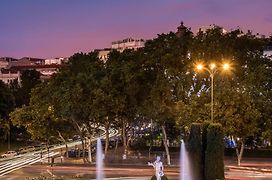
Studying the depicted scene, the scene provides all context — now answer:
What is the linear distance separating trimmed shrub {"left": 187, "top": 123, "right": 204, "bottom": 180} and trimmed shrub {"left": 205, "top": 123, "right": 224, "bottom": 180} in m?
0.68

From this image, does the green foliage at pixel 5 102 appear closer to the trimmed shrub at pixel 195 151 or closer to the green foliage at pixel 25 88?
the green foliage at pixel 25 88

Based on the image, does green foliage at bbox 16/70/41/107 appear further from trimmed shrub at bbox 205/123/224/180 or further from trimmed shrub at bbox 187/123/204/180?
trimmed shrub at bbox 205/123/224/180

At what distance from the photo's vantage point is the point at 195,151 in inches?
1372

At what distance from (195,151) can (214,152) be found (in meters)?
1.33

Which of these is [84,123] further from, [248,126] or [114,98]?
→ [248,126]

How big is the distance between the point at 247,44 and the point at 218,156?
1008 inches

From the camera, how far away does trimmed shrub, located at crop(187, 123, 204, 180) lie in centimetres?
3459

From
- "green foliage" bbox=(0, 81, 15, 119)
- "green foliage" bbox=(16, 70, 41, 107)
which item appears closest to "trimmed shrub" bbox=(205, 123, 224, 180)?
"green foliage" bbox=(0, 81, 15, 119)

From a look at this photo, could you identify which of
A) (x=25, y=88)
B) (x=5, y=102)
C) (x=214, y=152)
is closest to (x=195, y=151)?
(x=214, y=152)

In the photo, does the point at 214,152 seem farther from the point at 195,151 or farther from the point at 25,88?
the point at 25,88

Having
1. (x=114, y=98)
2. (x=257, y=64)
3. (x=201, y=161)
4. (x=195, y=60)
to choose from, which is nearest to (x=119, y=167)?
(x=114, y=98)

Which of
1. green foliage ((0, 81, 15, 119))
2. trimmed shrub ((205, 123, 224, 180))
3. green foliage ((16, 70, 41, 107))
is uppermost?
green foliage ((16, 70, 41, 107))

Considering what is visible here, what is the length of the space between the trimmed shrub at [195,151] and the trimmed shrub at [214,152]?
68cm

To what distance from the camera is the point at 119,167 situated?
180 feet
